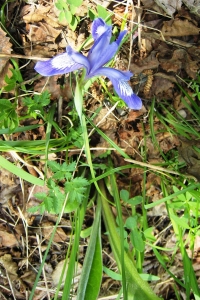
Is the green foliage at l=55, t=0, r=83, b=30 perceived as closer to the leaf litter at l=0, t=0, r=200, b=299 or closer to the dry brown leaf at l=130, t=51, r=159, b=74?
the leaf litter at l=0, t=0, r=200, b=299

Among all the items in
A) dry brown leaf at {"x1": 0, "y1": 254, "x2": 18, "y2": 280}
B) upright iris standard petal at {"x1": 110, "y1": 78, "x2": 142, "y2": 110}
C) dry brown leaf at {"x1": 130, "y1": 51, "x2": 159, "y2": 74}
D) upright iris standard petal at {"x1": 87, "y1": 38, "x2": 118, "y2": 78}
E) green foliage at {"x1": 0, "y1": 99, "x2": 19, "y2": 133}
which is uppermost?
upright iris standard petal at {"x1": 87, "y1": 38, "x2": 118, "y2": 78}

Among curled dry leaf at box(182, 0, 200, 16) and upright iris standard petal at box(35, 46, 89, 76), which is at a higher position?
curled dry leaf at box(182, 0, 200, 16)

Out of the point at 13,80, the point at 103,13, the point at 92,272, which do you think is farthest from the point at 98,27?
the point at 92,272

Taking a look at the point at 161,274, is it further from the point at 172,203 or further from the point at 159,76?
the point at 159,76

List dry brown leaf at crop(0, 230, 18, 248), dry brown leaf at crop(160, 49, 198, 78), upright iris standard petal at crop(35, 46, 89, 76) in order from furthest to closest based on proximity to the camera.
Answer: dry brown leaf at crop(0, 230, 18, 248)
dry brown leaf at crop(160, 49, 198, 78)
upright iris standard petal at crop(35, 46, 89, 76)

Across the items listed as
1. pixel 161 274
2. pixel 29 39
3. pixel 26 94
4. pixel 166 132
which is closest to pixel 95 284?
pixel 161 274

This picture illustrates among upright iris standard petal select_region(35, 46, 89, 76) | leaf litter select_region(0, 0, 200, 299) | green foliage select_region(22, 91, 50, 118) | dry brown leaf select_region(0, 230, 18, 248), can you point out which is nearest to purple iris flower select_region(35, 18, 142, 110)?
upright iris standard petal select_region(35, 46, 89, 76)
